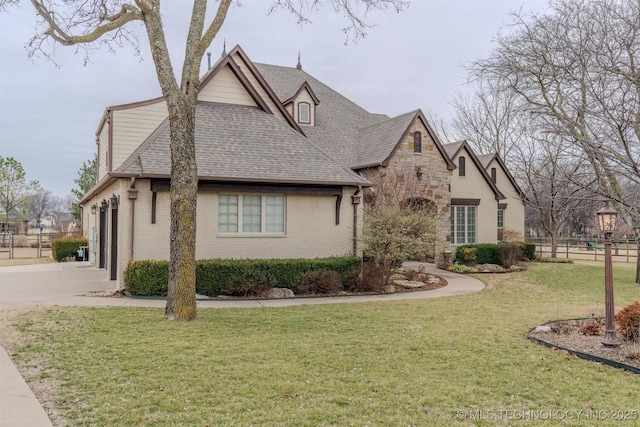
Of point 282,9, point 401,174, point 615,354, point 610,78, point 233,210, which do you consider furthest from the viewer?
point 401,174

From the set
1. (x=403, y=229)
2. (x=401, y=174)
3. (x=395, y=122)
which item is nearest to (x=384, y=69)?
(x=395, y=122)

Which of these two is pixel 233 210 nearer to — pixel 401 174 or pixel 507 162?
pixel 401 174

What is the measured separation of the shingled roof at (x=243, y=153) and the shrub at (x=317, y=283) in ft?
9.38

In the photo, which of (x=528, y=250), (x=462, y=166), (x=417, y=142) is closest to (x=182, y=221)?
(x=417, y=142)

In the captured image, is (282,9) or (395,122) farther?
(395,122)

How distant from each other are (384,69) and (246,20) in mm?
14975

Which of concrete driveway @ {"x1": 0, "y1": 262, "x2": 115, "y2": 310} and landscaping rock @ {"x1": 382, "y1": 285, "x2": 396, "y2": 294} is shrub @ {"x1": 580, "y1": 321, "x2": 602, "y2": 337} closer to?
landscaping rock @ {"x1": 382, "y1": 285, "x2": 396, "y2": 294}

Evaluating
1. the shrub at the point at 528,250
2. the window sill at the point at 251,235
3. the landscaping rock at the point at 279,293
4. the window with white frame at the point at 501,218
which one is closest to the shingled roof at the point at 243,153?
the window sill at the point at 251,235

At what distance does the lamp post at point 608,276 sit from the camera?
698 centimetres

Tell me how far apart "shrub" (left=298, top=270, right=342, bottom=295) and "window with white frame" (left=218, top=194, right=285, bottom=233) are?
207cm

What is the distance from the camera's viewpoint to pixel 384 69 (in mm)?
27906

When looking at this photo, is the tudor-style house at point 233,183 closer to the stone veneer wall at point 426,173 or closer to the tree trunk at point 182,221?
the stone veneer wall at point 426,173

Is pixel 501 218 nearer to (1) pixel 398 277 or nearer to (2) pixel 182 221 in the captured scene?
(1) pixel 398 277

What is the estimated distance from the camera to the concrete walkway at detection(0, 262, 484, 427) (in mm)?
4602
